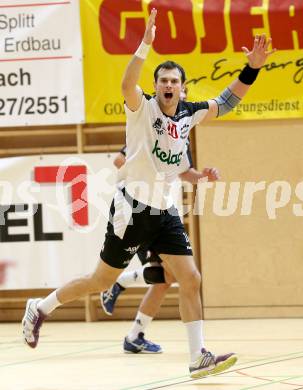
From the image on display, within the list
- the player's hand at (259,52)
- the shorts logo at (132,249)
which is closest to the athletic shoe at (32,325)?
the shorts logo at (132,249)

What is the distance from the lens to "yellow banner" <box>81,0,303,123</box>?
866 cm

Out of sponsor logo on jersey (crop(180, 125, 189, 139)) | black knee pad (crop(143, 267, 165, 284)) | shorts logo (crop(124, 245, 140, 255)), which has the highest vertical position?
sponsor logo on jersey (crop(180, 125, 189, 139))

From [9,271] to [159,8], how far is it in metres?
3.01

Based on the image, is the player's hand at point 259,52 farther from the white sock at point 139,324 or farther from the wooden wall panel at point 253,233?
the wooden wall panel at point 253,233

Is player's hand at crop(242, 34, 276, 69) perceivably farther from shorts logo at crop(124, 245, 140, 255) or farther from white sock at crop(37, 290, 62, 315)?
white sock at crop(37, 290, 62, 315)

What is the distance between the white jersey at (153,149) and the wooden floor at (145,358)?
1123mm

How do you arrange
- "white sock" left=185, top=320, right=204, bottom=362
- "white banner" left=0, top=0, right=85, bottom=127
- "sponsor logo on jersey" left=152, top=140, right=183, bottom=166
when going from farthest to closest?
1. "white banner" left=0, top=0, right=85, bottom=127
2. "sponsor logo on jersey" left=152, top=140, right=183, bottom=166
3. "white sock" left=185, top=320, right=204, bottom=362

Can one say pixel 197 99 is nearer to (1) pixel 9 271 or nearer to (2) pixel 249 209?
(2) pixel 249 209

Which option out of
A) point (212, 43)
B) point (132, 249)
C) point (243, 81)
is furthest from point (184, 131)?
point (212, 43)

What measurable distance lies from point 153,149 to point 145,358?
1.78 metres

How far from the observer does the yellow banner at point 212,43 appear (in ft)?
28.4

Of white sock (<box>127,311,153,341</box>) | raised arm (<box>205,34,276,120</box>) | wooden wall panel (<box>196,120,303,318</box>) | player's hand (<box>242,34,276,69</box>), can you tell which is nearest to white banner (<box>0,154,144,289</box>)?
wooden wall panel (<box>196,120,303,318</box>)

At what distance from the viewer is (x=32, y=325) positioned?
6.06 metres

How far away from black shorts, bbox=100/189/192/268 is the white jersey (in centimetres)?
7
